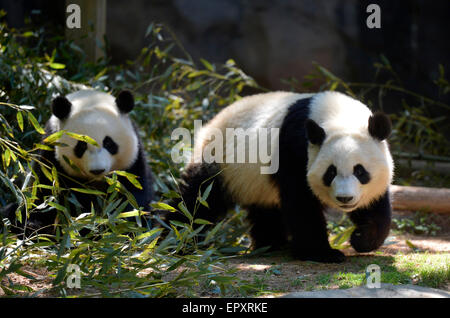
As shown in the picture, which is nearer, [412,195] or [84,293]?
[84,293]

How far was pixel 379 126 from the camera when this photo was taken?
3.54 meters

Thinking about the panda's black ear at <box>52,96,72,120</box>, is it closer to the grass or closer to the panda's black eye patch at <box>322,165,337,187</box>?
the grass

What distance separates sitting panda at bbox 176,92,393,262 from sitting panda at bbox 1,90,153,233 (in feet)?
1.50

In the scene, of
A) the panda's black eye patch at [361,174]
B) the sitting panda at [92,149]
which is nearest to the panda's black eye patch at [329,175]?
the panda's black eye patch at [361,174]

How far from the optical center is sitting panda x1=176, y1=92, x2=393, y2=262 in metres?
3.51

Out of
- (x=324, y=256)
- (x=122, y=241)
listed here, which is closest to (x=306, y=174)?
(x=324, y=256)

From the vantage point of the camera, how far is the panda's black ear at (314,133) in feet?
11.6

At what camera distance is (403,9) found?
7.70 metres

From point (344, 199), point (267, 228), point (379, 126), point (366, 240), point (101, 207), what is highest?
point (379, 126)

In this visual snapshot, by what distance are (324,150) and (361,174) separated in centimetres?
26

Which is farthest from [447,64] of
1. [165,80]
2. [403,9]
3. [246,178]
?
[246,178]

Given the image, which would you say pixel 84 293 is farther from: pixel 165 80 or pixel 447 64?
pixel 447 64

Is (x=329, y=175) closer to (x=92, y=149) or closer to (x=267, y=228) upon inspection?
(x=267, y=228)
